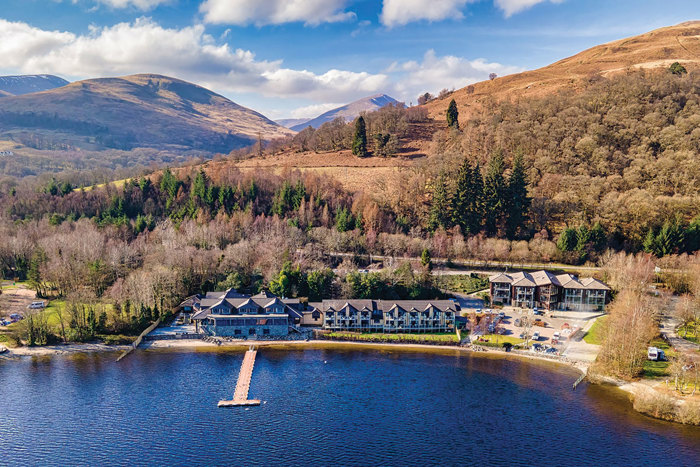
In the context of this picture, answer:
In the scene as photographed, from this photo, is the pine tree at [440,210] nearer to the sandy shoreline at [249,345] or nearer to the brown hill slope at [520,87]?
the brown hill slope at [520,87]

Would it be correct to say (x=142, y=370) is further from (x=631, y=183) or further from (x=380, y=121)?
(x=380, y=121)

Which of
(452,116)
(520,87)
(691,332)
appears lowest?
(691,332)

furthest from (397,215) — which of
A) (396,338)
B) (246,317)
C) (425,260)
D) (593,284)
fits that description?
(246,317)

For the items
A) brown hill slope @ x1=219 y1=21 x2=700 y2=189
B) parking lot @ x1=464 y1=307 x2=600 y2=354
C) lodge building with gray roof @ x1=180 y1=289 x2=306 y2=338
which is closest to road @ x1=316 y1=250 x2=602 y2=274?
parking lot @ x1=464 y1=307 x2=600 y2=354

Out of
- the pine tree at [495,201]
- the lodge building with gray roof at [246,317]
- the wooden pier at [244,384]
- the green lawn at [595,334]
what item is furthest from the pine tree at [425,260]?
the wooden pier at [244,384]

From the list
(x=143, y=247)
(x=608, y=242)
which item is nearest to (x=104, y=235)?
(x=143, y=247)

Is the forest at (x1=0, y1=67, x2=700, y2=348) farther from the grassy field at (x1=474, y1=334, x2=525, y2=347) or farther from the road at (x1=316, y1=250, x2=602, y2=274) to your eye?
the grassy field at (x1=474, y1=334, x2=525, y2=347)

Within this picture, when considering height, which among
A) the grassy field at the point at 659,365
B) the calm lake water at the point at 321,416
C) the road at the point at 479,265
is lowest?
the calm lake water at the point at 321,416

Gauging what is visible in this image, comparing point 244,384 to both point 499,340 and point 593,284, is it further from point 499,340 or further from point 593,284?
point 593,284
